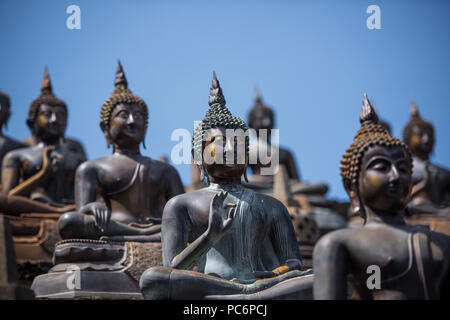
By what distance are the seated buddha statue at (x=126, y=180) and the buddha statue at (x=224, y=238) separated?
6.84 ft

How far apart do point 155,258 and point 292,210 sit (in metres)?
3.92

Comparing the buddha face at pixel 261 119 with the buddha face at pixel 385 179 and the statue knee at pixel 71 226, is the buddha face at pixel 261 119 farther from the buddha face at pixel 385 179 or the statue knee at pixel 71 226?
the buddha face at pixel 385 179

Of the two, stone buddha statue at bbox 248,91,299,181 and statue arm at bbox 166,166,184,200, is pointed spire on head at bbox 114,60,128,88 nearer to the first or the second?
statue arm at bbox 166,166,184,200

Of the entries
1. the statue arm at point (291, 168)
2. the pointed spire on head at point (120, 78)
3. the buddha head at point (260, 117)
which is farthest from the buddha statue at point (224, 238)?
the buddha head at point (260, 117)

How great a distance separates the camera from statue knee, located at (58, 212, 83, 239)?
8.51 m

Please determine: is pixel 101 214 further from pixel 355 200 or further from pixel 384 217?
pixel 384 217

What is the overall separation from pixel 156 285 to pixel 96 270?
238cm

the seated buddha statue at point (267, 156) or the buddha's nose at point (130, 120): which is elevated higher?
the buddha's nose at point (130, 120)

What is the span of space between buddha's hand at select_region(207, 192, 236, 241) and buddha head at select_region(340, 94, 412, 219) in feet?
3.38

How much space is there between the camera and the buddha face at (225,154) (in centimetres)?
661

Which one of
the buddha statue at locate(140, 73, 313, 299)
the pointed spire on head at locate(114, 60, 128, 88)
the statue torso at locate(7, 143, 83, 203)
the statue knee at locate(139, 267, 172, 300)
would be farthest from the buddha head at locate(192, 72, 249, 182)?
the statue torso at locate(7, 143, 83, 203)

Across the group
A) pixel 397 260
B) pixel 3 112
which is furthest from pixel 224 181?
pixel 3 112
